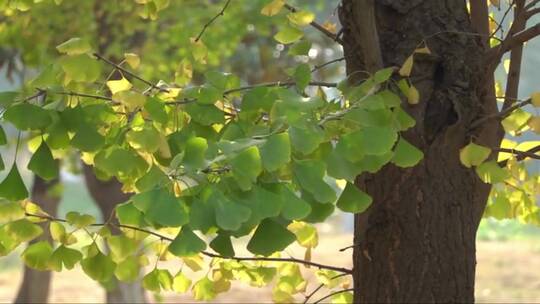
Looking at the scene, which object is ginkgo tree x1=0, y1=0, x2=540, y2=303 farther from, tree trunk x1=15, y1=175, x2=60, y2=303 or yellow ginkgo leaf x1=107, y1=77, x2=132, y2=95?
tree trunk x1=15, y1=175, x2=60, y2=303

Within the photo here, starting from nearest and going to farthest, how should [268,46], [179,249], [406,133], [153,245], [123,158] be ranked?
1. [179,249]
2. [123,158]
3. [406,133]
4. [153,245]
5. [268,46]

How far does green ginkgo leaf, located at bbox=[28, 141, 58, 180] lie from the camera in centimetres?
200

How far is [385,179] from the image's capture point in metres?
2.33

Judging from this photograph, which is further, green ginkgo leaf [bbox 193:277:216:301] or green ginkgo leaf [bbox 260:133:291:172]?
green ginkgo leaf [bbox 193:277:216:301]

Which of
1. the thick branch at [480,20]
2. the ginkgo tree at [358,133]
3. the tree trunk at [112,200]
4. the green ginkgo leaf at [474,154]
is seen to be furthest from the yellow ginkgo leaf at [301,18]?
the tree trunk at [112,200]

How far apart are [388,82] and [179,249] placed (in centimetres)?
78

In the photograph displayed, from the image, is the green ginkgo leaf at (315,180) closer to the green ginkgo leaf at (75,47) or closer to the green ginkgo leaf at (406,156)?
the green ginkgo leaf at (406,156)

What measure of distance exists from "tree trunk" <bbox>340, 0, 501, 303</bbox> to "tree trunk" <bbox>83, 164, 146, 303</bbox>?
648cm

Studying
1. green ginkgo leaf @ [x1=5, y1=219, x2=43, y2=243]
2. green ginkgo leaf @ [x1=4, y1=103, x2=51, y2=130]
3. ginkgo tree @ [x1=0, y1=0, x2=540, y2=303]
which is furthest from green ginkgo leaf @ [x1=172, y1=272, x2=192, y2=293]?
green ginkgo leaf @ [x1=4, y1=103, x2=51, y2=130]

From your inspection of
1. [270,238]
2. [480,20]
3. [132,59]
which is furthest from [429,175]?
[132,59]

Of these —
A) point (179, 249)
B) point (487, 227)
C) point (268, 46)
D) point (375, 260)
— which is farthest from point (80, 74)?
point (487, 227)

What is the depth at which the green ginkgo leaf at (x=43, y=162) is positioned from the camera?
2002 mm

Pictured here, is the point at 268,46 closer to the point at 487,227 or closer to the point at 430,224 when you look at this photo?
the point at 487,227

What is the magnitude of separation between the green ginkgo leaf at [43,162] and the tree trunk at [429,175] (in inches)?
29.8
